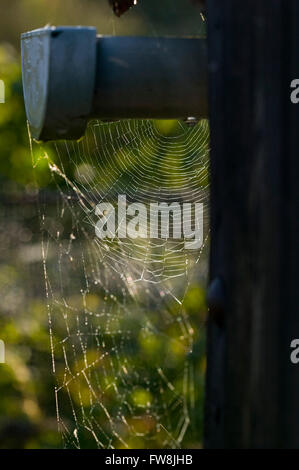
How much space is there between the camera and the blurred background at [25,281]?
9.73 feet

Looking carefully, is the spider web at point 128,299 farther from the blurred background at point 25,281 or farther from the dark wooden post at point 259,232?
the dark wooden post at point 259,232

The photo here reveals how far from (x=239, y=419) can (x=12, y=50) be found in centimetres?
305

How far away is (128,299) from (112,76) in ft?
6.88

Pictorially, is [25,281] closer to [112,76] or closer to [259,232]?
[112,76]

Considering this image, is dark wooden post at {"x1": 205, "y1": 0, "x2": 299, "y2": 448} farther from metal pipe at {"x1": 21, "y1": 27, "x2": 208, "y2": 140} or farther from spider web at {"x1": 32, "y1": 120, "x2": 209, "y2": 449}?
spider web at {"x1": 32, "y1": 120, "x2": 209, "y2": 449}

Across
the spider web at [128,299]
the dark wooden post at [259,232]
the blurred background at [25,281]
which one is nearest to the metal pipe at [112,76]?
the dark wooden post at [259,232]

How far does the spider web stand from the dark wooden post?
166 centimetres

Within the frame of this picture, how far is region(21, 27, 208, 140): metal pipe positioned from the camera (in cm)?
87

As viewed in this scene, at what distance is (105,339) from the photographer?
115 inches

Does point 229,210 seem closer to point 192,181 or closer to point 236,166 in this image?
point 236,166

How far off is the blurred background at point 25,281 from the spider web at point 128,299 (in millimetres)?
53

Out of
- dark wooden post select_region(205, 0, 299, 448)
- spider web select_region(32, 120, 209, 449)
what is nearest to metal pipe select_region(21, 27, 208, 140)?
dark wooden post select_region(205, 0, 299, 448)

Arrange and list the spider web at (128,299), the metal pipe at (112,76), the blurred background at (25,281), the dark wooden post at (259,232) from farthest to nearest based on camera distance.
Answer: the blurred background at (25,281), the spider web at (128,299), the metal pipe at (112,76), the dark wooden post at (259,232)

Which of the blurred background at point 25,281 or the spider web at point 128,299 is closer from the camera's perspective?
the spider web at point 128,299
